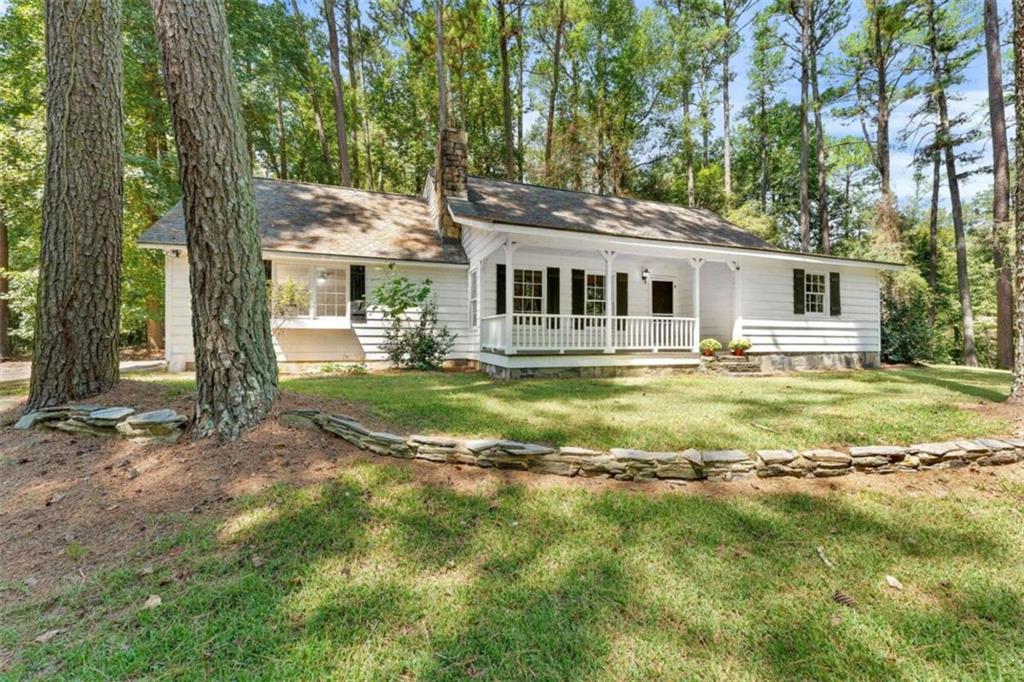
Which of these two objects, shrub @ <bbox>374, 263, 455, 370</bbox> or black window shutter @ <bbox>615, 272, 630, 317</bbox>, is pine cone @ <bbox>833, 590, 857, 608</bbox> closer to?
shrub @ <bbox>374, 263, 455, 370</bbox>

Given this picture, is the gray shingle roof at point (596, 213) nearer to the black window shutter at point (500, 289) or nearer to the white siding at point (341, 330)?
the black window shutter at point (500, 289)

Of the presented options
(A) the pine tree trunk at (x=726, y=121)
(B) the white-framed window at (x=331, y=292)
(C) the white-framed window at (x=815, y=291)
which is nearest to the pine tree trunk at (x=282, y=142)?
(B) the white-framed window at (x=331, y=292)

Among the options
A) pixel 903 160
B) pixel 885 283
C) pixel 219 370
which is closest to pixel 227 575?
pixel 219 370

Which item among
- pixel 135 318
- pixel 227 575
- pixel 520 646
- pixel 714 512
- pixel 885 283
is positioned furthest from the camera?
pixel 885 283

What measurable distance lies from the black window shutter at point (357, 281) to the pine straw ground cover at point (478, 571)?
687 centimetres

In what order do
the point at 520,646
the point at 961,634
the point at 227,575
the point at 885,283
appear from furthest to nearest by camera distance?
1. the point at 885,283
2. the point at 227,575
3. the point at 961,634
4. the point at 520,646

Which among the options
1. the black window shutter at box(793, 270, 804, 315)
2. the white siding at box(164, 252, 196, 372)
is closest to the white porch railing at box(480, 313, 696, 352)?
the black window shutter at box(793, 270, 804, 315)

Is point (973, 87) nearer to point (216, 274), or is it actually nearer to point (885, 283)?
point (885, 283)

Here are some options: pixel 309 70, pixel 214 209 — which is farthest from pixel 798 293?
pixel 309 70

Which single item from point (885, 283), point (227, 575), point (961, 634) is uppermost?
point (885, 283)

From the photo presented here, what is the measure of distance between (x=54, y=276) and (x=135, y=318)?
11.0m

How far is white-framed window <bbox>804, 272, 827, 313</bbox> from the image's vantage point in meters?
11.7

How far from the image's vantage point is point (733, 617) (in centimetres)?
212

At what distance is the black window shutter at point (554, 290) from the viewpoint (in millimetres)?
11180
